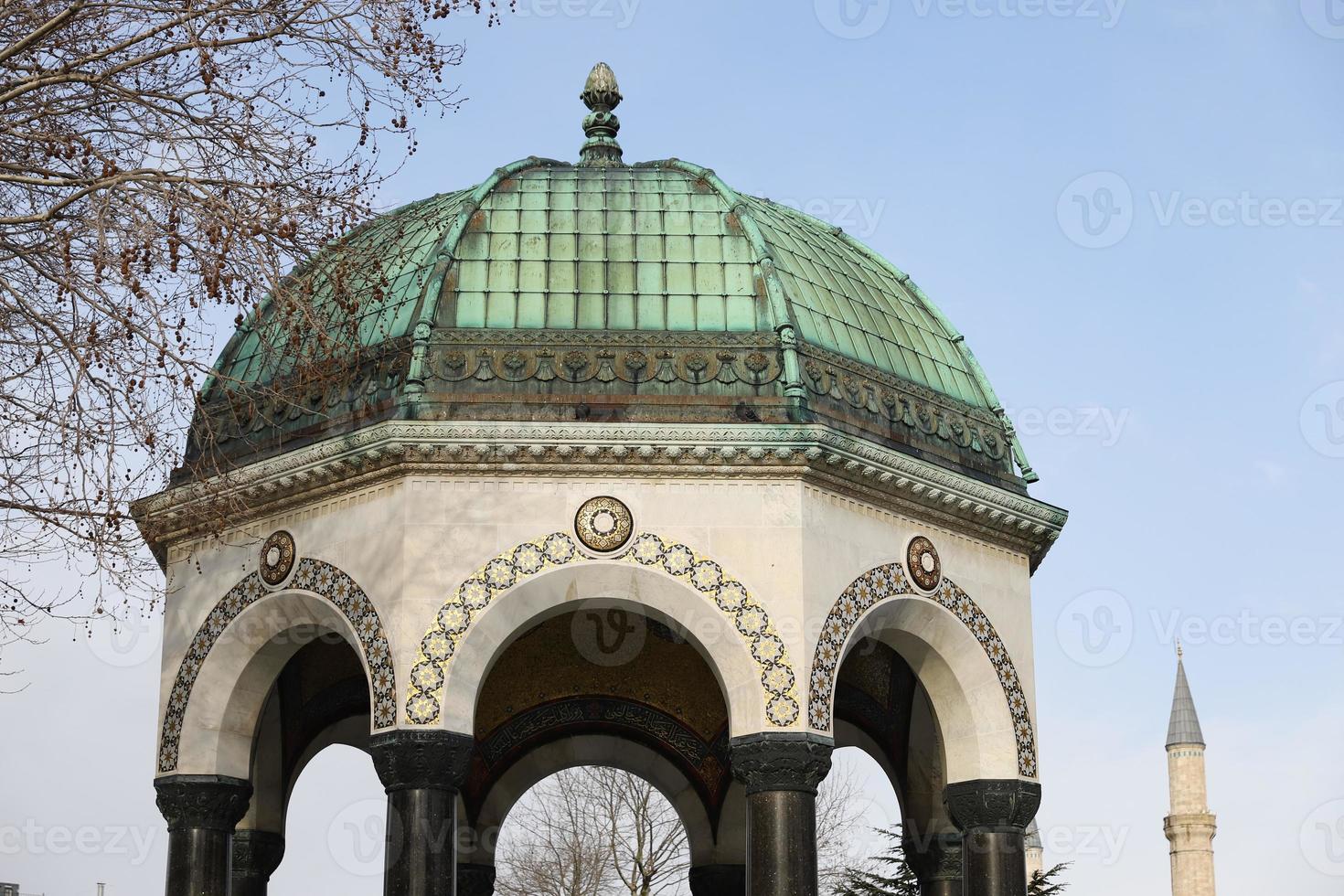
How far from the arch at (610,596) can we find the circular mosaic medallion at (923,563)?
80.1 inches

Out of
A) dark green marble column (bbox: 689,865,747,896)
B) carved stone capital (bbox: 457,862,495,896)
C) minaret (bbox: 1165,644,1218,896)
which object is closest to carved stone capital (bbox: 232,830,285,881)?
carved stone capital (bbox: 457,862,495,896)

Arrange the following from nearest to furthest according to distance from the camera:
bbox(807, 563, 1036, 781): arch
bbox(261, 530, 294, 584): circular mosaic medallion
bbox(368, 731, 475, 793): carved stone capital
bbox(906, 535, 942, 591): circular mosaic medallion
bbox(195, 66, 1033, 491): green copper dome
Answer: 1. bbox(368, 731, 475, 793): carved stone capital
2. bbox(195, 66, 1033, 491): green copper dome
3. bbox(261, 530, 294, 584): circular mosaic medallion
4. bbox(906, 535, 942, 591): circular mosaic medallion
5. bbox(807, 563, 1036, 781): arch

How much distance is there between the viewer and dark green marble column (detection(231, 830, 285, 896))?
21359 millimetres

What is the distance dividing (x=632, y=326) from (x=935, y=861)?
7093mm

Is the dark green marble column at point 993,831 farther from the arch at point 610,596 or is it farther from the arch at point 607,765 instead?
the arch at point 607,765

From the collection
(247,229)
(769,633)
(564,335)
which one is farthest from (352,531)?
(247,229)

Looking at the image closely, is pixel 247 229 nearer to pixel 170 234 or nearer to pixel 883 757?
pixel 170 234

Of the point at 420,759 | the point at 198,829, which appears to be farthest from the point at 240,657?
the point at 420,759

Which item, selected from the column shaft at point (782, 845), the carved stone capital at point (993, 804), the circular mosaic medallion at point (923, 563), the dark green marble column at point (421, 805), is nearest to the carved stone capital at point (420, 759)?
the dark green marble column at point (421, 805)

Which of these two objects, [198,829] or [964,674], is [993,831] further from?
[198,829]

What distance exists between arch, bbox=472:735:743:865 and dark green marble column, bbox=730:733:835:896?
6.13 meters

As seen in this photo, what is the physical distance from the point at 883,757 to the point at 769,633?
5.35m

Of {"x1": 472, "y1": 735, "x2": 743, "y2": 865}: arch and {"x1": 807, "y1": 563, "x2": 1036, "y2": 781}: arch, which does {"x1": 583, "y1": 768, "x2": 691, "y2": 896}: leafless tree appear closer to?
{"x1": 472, "y1": 735, "x2": 743, "y2": 865}: arch

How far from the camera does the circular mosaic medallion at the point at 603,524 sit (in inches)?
742
